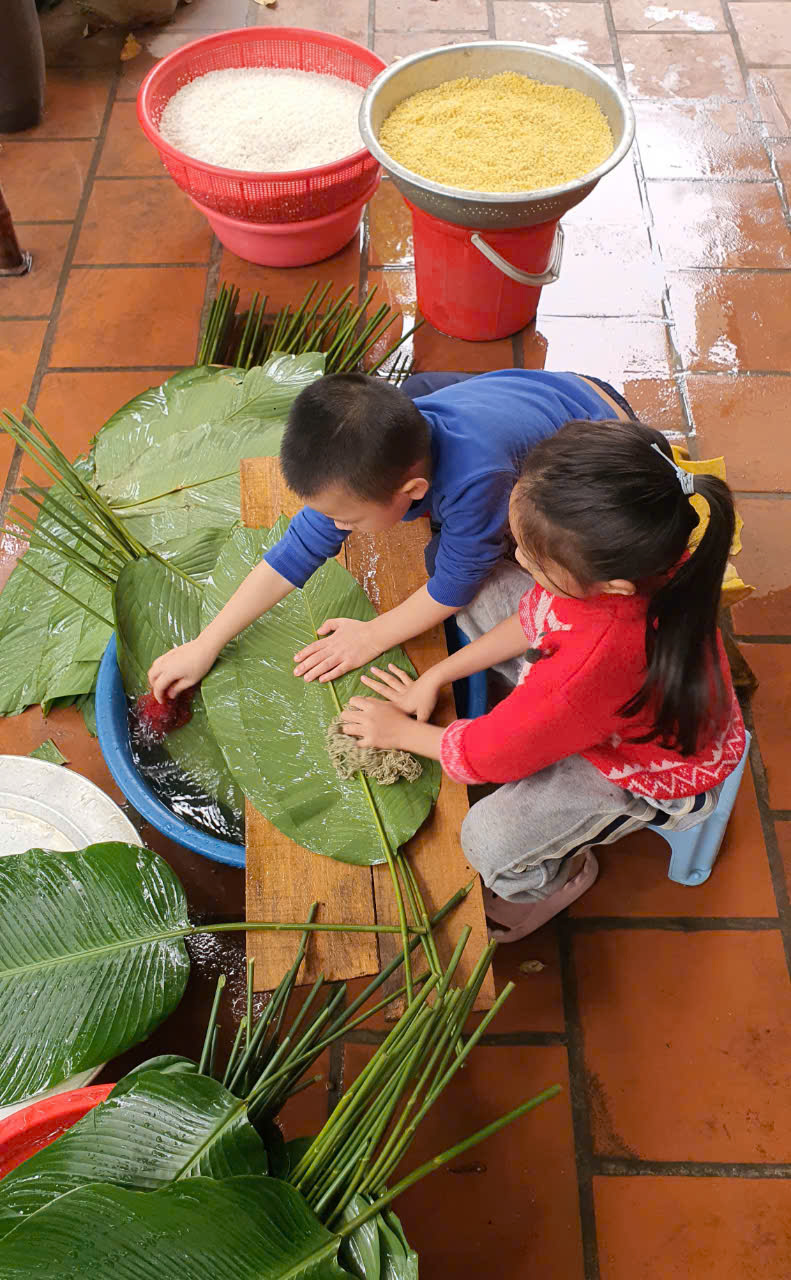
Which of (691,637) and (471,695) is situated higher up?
(691,637)

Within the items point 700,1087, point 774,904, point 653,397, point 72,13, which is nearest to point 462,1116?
point 700,1087

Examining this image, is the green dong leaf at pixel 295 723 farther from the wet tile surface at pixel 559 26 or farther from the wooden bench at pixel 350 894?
the wet tile surface at pixel 559 26

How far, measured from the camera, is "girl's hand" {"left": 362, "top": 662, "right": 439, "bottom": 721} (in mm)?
1412

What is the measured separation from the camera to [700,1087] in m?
1.56

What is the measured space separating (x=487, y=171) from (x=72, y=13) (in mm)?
1951

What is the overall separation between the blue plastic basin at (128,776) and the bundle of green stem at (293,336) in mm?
842

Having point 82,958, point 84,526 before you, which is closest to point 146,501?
point 84,526

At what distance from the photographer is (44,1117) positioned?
1218 millimetres

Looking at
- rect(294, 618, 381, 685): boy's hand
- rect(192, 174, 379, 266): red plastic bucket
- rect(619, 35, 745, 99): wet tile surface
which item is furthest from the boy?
rect(619, 35, 745, 99): wet tile surface

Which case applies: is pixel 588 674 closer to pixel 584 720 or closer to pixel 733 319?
pixel 584 720

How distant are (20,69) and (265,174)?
1124 millimetres

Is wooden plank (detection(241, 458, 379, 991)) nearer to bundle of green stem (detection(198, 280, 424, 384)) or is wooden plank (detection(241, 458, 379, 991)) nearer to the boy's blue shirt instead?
the boy's blue shirt

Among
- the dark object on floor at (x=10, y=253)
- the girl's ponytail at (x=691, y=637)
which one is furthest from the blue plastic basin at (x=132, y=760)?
the dark object on floor at (x=10, y=253)

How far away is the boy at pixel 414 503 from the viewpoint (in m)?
1.26
